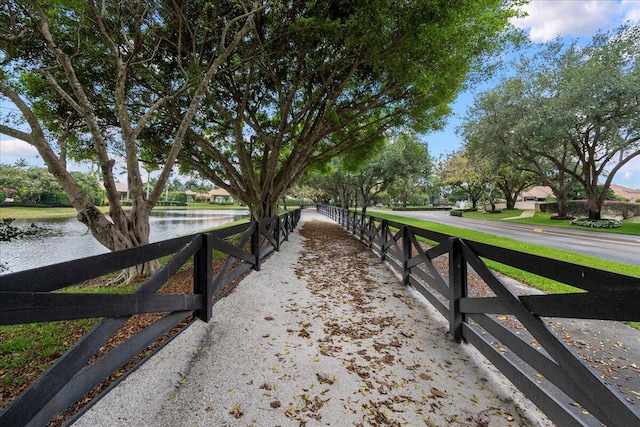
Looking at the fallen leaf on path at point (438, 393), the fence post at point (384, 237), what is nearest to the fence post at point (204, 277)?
the fallen leaf on path at point (438, 393)

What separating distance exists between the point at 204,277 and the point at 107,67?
7.68 meters

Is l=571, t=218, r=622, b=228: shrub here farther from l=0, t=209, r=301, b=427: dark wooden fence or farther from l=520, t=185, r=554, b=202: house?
l=520, t=185, r=554, b=202: house

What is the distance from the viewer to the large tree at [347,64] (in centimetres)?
586

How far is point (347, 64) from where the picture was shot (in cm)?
761

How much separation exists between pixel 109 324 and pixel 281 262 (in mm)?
5298

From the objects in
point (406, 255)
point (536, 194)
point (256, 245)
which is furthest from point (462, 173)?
point (536, 194)

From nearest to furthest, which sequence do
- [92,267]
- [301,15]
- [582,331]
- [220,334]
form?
1. [92,267]
2. [220,334]
3. [582,331]
4. [301,15]

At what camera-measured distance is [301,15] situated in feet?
21.7

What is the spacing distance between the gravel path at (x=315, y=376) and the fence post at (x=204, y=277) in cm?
15

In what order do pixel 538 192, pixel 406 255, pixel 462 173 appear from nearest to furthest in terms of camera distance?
pixel 406 255 → pixel 462 173 → pixel 538 192

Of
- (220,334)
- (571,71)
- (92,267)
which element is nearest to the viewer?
(92,267)

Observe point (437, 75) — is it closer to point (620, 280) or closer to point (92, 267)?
point (620, 280)

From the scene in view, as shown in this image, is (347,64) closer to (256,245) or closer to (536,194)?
(256,245)

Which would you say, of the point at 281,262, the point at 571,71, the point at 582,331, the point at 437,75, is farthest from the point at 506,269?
the point at 571,71
